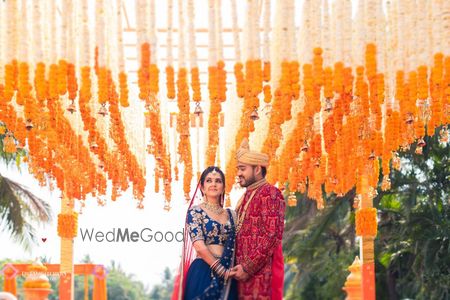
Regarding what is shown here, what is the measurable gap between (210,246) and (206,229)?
0.13m

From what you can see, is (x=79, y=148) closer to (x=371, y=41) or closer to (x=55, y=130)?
(x=55, y=130)

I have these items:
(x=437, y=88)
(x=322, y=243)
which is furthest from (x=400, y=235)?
(x=437, y=88)

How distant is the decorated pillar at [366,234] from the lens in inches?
404

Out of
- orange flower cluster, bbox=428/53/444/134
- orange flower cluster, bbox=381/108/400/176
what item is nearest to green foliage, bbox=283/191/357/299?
orange flower cluster, bbox=381/108/400/176

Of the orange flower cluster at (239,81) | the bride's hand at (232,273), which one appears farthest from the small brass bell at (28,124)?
the bride's hand at (232,273)

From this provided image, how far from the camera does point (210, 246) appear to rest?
644cm

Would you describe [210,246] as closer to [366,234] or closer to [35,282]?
[366,234]

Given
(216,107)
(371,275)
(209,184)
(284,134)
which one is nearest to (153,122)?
(216,107)

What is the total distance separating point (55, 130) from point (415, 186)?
1040 centimetres

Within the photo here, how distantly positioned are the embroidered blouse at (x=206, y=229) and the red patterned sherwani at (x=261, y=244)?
12 cm

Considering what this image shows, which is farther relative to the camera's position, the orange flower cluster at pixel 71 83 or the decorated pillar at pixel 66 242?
the decorated pillar at pixel 66 242

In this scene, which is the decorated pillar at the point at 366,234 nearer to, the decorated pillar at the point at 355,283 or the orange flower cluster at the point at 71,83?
the decorated pillar at the point at 355,283

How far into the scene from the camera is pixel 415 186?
17.0m

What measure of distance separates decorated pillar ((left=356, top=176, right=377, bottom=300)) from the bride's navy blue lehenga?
404cm
